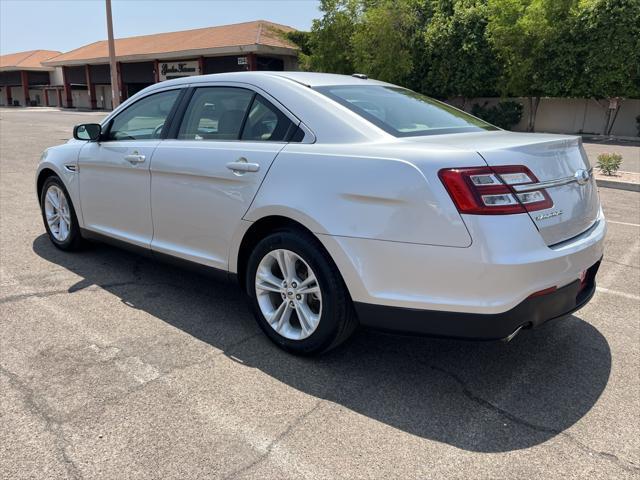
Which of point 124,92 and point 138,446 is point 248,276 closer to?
point 138,446

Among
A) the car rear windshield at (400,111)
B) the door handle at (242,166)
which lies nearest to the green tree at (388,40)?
the car rear windshield at (400,111)

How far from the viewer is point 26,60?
62.3 meters

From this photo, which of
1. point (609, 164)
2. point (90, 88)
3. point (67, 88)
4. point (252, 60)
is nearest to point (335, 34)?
point (252, 60)

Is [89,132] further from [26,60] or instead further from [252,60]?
[26,60]

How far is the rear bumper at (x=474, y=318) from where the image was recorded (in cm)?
253

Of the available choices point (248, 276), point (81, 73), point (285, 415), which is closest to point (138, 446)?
point (285, 415)

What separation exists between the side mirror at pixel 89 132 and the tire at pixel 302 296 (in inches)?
83.6

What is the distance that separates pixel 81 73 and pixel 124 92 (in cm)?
849

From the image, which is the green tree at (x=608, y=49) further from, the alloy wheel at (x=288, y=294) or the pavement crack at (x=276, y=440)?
the pavement crack at (x=276, y=440)

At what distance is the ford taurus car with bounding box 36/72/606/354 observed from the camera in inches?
98.3

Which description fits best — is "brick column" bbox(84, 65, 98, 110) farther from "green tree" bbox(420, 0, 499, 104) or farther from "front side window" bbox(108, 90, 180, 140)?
"front side window" bbox(108, 90, 180, 140)

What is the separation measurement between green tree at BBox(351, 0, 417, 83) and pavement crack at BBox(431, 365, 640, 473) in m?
27.8

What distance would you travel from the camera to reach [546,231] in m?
2.59

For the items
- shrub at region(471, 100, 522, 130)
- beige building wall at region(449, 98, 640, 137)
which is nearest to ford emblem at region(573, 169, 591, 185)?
shrub at region(471, 100, 522, 130)
